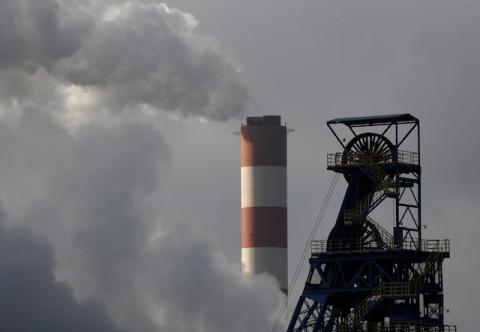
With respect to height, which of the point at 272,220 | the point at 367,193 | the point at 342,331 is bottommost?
the point at 342,331

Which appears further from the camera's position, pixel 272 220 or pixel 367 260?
pixel 272 220

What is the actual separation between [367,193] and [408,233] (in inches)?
164

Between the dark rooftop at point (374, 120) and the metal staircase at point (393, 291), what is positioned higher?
the dark rooftop at point (374, 120)

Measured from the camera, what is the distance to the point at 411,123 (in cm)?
15612

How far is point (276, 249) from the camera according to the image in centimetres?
19925

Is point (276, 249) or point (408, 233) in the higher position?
point (276, 249)

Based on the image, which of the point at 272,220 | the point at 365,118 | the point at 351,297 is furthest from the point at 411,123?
the point at 272,220

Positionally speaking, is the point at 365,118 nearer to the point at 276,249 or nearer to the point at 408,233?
the point at 408,233

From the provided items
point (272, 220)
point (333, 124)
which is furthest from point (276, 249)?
point (333, 124)

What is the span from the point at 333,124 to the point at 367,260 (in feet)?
35.4

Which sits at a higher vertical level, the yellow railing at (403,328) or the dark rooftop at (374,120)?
the dark rooftop at (374,120)

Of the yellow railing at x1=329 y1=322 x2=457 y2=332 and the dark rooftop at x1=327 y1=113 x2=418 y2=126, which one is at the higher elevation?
the dark rooftop at x1=327 y1=113 x2=418 y2=126

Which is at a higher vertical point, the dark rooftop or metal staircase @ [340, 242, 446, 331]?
the dark rooftop

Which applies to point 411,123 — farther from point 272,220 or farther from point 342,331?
point 272,220
